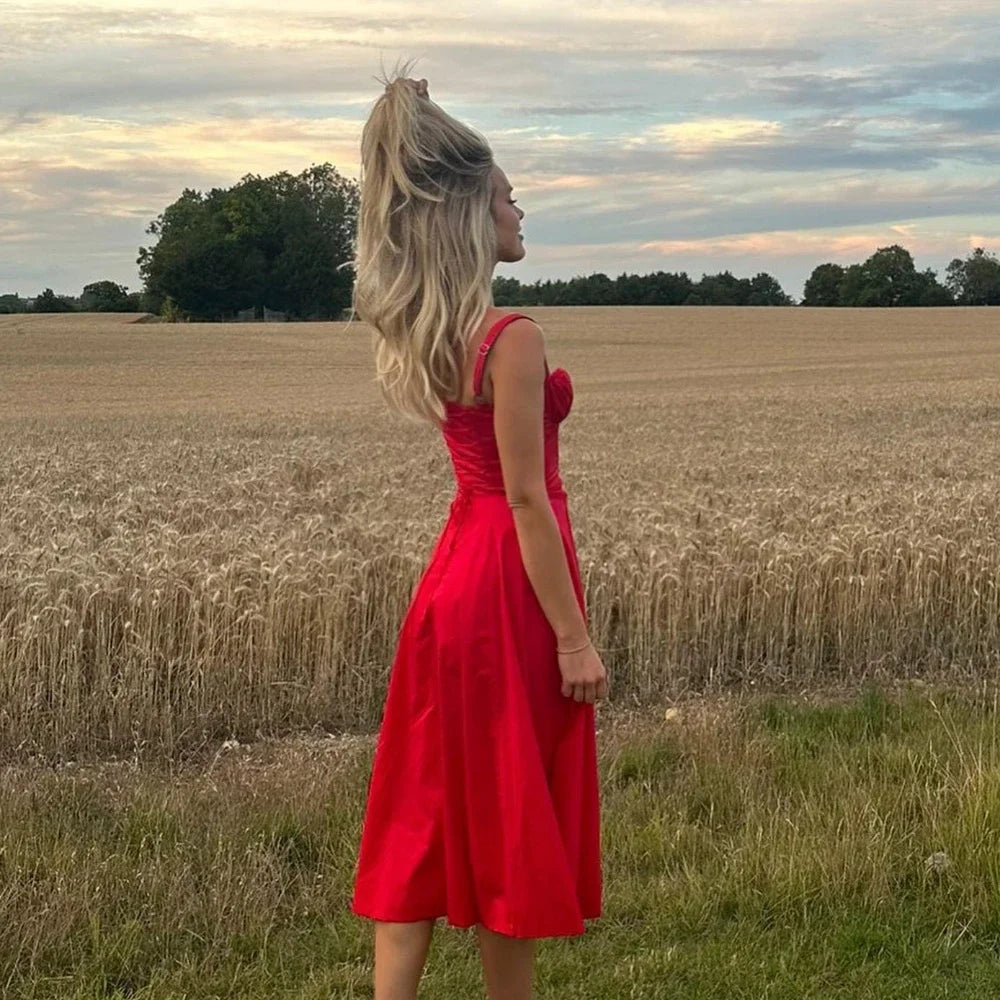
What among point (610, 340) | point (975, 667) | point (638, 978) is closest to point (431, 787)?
point (638, 978)

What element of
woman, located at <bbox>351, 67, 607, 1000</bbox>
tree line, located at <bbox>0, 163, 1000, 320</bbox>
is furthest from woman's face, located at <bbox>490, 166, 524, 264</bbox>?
tree line, located at <bbox>0, 163, 1000, 320</bbox>

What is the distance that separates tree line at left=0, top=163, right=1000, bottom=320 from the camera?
254 ft

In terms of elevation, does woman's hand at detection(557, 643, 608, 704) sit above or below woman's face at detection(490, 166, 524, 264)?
below

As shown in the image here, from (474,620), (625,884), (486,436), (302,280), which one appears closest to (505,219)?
(486,436)

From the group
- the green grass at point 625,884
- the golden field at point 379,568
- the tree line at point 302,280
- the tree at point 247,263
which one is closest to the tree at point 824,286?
the tree line at point 302,280

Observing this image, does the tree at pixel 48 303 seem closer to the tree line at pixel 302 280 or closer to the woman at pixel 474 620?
the tree line at pixel 302 280

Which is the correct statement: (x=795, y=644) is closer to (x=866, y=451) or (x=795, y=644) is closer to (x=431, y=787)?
(x=431, y=787)

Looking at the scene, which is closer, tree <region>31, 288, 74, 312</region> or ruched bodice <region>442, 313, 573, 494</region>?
ruched bodice <region>442, 313, 573, 494</region>

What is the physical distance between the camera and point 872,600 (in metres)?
7.75

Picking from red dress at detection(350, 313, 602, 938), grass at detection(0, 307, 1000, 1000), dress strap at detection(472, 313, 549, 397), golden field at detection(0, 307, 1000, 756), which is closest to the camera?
dress strap at detection(472, 313, 549, 397)

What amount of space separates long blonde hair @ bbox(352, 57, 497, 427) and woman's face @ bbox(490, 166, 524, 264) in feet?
0.13

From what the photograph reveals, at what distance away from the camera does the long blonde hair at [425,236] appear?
2809 millimetres

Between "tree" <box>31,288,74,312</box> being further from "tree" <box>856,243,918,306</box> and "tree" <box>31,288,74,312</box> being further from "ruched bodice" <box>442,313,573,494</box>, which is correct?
"ruched bodice" <box>442,313,573,494</box>

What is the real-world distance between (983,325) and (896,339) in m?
6.19
